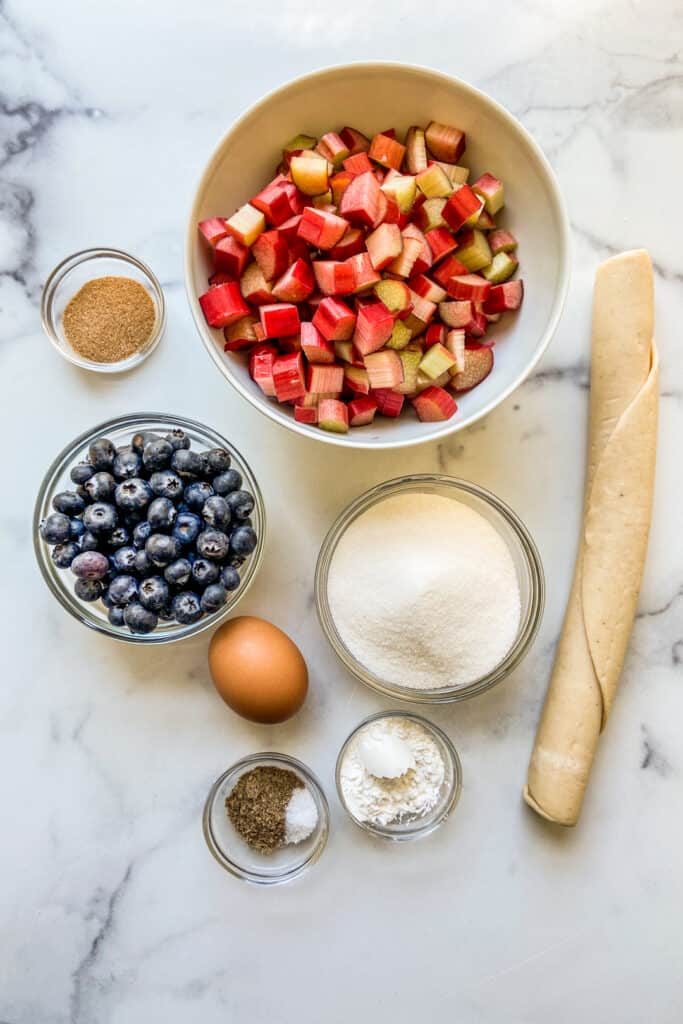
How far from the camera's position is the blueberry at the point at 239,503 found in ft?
4.39

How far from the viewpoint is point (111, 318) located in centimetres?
149

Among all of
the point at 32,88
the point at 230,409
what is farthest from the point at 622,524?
the point at 32,88

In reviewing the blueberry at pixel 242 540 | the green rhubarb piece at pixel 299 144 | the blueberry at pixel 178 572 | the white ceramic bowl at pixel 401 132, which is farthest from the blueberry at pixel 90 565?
the green rhubarb piece at pixel 299 144

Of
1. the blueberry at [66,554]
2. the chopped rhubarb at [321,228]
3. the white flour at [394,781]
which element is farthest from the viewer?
the white flour at [394,781]

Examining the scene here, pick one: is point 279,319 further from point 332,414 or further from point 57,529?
point 57,529

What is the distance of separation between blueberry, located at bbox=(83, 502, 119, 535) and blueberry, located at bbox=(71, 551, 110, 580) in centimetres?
4

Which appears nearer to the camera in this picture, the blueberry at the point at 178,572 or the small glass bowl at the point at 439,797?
the blueberry at the point at 178,572

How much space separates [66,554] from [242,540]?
291 millimetres

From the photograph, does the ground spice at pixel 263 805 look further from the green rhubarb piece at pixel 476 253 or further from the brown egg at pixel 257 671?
the green rhubarb piece at pixel 476 253

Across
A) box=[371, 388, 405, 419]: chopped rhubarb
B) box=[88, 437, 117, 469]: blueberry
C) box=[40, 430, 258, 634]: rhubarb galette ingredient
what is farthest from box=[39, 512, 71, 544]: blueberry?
box=[371, 388, 405, 419]: chopped rhubarb

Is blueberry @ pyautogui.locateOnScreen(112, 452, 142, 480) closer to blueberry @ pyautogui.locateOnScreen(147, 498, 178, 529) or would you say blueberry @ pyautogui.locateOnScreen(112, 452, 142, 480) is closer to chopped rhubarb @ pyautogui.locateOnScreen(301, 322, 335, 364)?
blueberry @ pyautogui.locateOnScreen(147, 498, 178, 529)

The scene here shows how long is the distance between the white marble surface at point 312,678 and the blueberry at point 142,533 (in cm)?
29

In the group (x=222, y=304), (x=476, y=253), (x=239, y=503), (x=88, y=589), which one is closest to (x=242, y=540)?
(x=239, y=503)

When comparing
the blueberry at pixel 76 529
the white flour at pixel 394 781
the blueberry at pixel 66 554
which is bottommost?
the white flour at pixel 394 781
